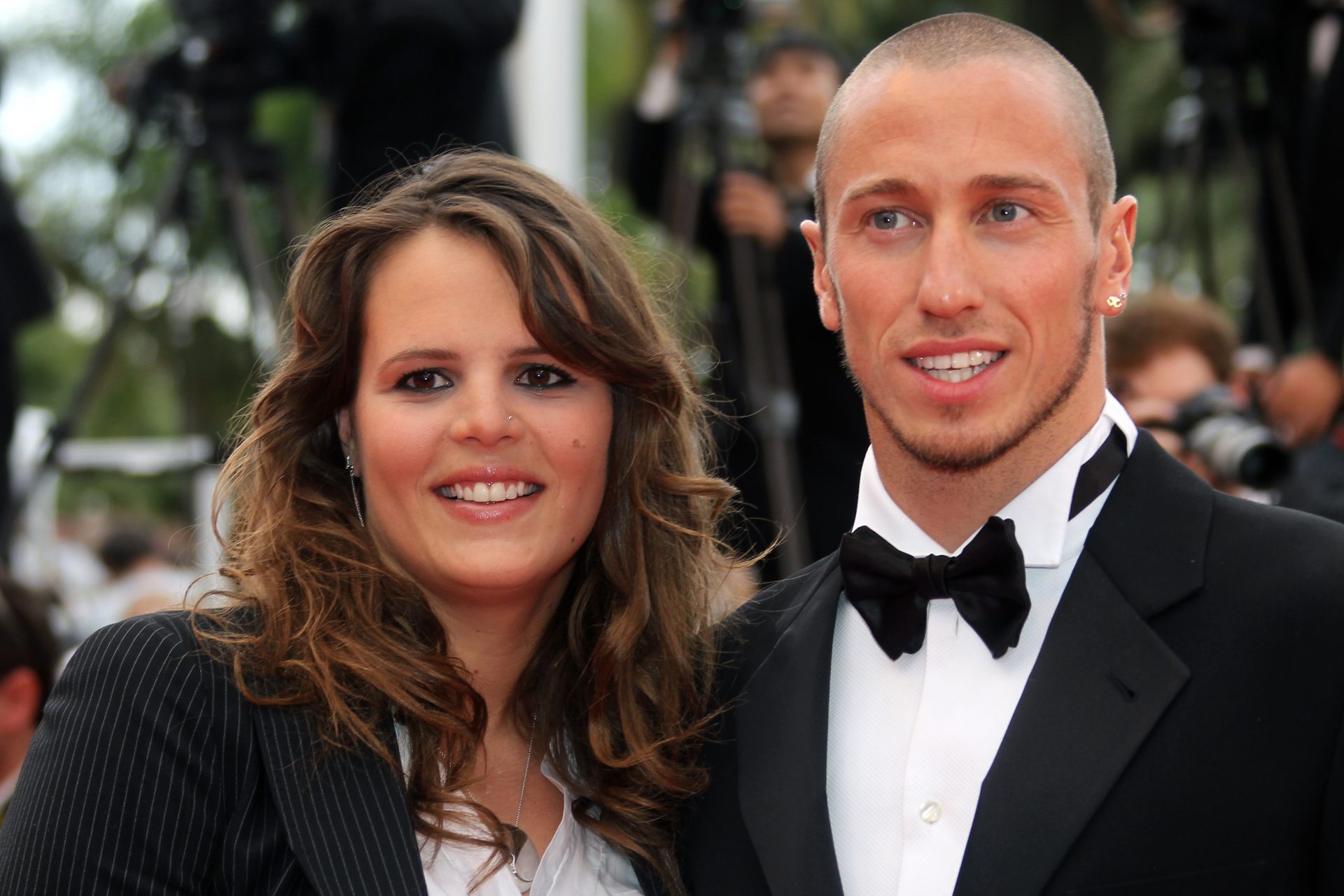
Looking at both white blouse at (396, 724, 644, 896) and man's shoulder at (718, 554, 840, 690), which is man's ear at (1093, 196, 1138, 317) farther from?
white blouse at (396, 724, 644, 896)

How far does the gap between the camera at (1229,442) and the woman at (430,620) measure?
0.98 metres

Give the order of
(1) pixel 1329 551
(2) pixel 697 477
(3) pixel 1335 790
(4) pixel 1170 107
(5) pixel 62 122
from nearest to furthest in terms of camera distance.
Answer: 1. (3) pixel 1335 790
2. (1) pixel 1329 551
3. (2) pixel 697 477
4. (4) pixel 1170 107
5. (5) pixel 62 122

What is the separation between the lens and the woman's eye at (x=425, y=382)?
2.20 metres

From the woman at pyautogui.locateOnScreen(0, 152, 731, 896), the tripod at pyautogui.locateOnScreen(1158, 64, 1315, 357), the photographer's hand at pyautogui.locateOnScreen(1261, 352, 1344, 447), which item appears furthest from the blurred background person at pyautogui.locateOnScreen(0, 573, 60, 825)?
the tripod at pyautogui.locateOnScreen(1158, 64, 1315, 357)

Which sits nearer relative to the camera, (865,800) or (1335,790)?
(1335,790)

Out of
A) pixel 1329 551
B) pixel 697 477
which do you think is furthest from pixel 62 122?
pixel 1329 551

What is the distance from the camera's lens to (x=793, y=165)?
3.93 meters

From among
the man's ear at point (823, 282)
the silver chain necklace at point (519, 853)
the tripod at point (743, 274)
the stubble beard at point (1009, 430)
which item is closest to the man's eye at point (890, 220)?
the man's ear at point (823, 282)

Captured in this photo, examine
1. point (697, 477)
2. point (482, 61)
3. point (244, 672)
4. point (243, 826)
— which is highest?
point (482, 61)

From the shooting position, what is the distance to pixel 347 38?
3701 millimetres

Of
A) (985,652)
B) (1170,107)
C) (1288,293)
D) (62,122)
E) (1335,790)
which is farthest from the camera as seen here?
(62,122)

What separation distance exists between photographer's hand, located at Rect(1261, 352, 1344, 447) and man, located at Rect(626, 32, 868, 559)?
0.95m

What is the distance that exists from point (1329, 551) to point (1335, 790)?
0.28 meters

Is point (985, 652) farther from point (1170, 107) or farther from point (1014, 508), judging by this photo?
point (1170, 107)
